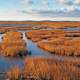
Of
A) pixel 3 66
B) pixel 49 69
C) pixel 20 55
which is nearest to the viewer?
pixel 49 69

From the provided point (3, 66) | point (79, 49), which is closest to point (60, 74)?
point (3, 66)

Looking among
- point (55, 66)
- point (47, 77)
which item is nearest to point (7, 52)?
point (55, 66)

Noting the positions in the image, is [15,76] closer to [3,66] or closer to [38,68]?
[38,68]

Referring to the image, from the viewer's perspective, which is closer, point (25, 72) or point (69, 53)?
point (25, 72)

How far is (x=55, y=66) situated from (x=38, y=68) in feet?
3.25

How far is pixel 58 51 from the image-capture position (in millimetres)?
22672

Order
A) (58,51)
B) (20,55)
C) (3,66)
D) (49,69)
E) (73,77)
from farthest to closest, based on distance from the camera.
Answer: (58,51) < (20,55) < (3,66) < (49,69) < (73,77)

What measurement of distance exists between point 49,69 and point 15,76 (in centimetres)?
176

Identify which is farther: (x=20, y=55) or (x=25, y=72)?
(x=20, y=55)

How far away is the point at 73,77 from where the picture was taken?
12.2m

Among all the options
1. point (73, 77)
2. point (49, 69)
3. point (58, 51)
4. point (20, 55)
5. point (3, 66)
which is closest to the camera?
point (73, 77)

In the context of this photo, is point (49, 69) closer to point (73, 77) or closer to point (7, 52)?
point (73, 77)

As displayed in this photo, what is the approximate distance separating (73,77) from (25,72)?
8.20ft

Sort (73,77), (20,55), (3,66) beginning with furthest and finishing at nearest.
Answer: (20,55)
(3,66)
(73,77)
